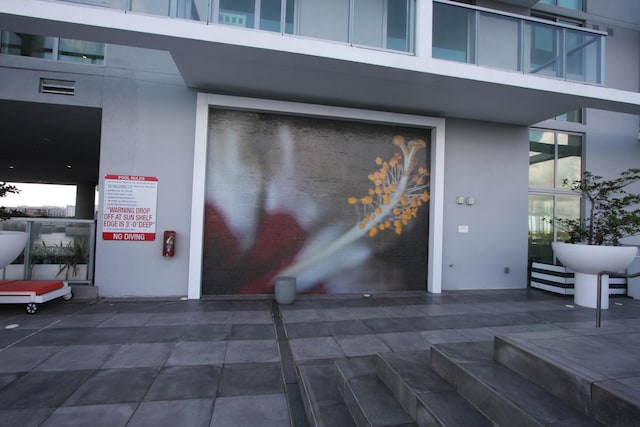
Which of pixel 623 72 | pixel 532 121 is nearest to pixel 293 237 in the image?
pixel 532 121

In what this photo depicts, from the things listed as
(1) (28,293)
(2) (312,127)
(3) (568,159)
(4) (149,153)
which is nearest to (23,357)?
(1) (28,293)

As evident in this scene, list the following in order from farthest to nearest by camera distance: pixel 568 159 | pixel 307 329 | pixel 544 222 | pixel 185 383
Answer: pixel 568 159, pixel 544 222, pixel 307 329, pixel 185 383

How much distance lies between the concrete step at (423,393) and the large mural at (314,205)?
390 cm

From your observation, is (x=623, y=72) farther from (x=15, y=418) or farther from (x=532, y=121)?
(x=15, y=418)

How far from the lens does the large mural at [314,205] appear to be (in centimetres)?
661

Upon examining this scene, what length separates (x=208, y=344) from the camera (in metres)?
4.11

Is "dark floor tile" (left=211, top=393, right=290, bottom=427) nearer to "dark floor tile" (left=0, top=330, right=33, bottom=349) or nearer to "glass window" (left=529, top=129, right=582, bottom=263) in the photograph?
"dark floor tile" (left=0, top=330, right=33, bottom=349)

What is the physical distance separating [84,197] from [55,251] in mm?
14512

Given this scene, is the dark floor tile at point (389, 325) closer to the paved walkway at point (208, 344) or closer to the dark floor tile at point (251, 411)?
the paved walkway at point (208, 344)

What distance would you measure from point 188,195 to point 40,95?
3.20 metres

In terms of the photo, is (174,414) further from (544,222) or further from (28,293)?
(544,222)

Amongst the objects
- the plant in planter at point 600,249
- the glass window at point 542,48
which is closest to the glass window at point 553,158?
the plant in planter at point 600,249

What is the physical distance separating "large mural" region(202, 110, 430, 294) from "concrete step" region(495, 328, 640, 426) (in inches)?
172

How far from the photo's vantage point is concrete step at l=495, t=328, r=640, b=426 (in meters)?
1.83
